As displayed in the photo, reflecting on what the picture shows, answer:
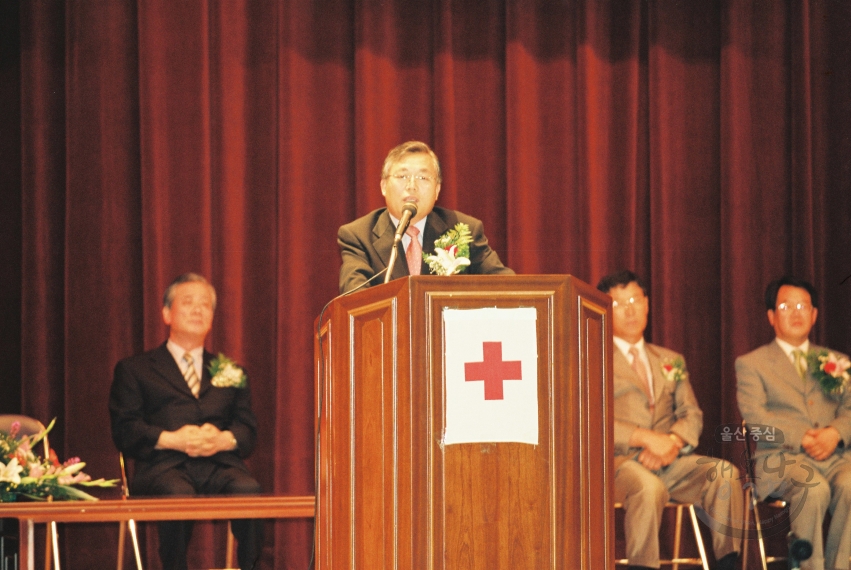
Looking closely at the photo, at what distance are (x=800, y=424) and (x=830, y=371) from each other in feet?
1.10

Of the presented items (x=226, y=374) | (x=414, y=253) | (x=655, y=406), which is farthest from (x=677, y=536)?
(x=414, y=253)

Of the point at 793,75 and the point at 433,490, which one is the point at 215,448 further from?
the point at 793,75

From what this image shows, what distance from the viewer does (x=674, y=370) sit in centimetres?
576

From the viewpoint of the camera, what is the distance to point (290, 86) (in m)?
6.43

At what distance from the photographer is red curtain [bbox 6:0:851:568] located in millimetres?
6246

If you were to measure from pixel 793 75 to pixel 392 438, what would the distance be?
16.5 ft

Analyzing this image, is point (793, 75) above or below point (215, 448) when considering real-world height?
above

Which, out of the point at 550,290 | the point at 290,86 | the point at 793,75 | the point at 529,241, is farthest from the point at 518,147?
the point at 550,290

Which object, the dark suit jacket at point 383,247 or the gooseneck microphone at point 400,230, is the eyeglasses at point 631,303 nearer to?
the dark suit jacket at point 383,247

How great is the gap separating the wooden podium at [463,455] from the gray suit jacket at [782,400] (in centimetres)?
285

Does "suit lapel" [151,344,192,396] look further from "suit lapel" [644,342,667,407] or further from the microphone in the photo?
the microphone

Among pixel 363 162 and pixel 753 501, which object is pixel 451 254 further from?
pixel 363 162

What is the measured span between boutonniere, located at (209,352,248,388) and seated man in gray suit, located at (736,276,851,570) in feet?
8.99

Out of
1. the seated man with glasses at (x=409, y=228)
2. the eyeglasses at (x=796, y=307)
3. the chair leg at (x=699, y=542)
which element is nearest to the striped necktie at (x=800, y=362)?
the eyeglasses at (x=796, y=307)
